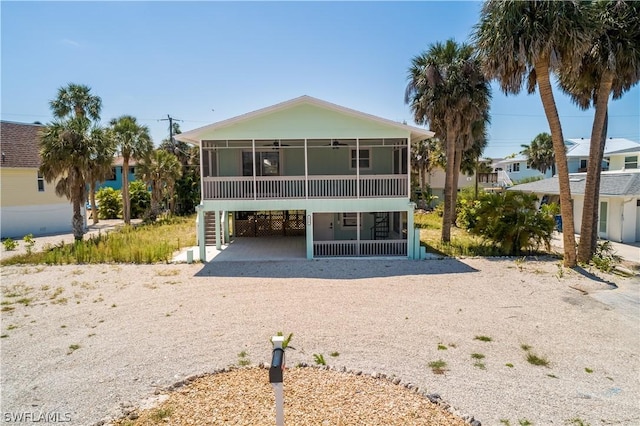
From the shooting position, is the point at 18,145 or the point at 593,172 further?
the point at 18,145

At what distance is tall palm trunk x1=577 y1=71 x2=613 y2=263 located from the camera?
46.9 ft

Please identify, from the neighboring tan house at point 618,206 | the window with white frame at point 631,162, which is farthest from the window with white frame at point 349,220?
the window with white frame at point 631,162

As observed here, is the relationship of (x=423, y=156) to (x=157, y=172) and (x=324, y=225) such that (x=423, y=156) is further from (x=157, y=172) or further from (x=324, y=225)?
(x=157, y=172)

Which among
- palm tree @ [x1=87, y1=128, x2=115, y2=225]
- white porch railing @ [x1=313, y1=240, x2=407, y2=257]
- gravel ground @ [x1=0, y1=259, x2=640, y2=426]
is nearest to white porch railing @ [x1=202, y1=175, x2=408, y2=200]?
white porch railing @ [x1=313, y1=240, x2=407, y2=257]

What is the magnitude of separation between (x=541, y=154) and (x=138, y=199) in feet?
144

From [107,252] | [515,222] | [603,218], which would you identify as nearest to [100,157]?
[107,252]

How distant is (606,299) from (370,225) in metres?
10.3

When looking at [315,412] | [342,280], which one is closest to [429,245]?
[342,280]

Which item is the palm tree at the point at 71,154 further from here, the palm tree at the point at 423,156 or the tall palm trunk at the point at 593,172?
the palm tree at the point at 423,156

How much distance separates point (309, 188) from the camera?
629 inches

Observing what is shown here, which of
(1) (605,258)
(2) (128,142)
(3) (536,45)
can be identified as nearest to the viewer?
(3) (536,45)

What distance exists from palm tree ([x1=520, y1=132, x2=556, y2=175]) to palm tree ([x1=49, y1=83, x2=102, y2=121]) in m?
45.4

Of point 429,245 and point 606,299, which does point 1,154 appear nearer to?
point 429,245

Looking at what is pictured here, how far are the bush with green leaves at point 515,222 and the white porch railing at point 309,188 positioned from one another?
404cm
